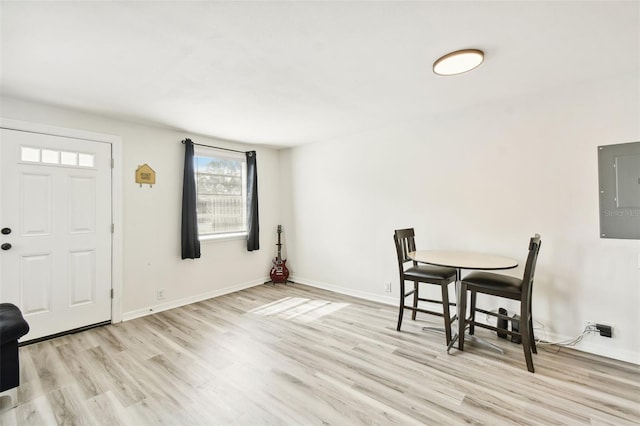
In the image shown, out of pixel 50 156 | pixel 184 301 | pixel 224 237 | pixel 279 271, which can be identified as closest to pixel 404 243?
pixel 279 271

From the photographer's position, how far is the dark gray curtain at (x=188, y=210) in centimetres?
375

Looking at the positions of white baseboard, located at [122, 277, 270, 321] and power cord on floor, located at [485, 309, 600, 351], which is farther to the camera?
white baseboard, located at [122, 277, 270, 321]

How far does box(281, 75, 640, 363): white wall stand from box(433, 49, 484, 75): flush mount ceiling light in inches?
43.1

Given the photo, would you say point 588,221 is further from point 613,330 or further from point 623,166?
point 613,330

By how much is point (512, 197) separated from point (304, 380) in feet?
8.44

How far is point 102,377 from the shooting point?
7.04ft

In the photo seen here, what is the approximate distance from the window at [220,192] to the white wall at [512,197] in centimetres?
152

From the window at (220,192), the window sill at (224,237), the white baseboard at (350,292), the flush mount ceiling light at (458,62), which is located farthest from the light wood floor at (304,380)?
the flush mount ceiling light at (458,62)

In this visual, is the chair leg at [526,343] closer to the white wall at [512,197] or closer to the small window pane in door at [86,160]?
the white wall at [512,197]

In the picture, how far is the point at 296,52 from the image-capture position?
1939 mm

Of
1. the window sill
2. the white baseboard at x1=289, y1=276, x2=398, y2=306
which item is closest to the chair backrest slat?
the white baseboard at x1=289, y1=276, x2=398, y2=306

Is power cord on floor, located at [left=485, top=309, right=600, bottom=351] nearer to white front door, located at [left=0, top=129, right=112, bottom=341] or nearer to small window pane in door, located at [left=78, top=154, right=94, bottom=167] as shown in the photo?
white front door, located at [left=0, top=129, right=112, bottom=341]

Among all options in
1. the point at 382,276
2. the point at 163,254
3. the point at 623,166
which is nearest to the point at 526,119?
the point at 623,166

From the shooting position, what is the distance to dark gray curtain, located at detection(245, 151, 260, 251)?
456cm
